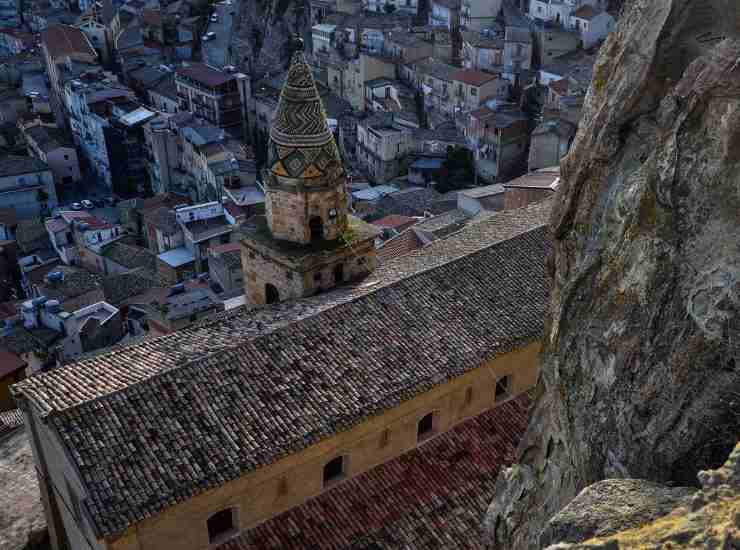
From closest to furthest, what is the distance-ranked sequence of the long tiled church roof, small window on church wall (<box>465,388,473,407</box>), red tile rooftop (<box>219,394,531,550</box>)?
the long tiled church roof, red tile rooftop (<box>219,394,531,550</box>), small window on church wall (<box>465,388,473,407</box>)

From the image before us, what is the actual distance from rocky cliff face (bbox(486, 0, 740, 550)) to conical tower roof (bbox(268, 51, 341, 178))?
1077 centimetres

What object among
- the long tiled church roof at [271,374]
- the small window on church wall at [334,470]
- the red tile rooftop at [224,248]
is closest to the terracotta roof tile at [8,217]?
the red tile rooftop at [224,248]

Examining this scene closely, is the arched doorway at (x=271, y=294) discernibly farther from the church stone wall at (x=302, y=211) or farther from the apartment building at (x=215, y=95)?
the apartment building at (x=215, y=95)

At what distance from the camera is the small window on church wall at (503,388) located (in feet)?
67.1

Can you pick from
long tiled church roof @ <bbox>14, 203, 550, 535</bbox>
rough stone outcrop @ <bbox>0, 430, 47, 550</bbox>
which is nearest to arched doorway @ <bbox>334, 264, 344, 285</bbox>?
long tiled church roof @ <bbox>14, 203, 550, 535</bbox>

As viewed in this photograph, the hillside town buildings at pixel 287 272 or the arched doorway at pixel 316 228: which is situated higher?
the arched doorway at pixel 316 228

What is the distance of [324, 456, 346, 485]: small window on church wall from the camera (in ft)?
58.7

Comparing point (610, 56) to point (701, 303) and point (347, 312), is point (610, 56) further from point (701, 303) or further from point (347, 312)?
point (347, 312)

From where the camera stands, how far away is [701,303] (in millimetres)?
9062

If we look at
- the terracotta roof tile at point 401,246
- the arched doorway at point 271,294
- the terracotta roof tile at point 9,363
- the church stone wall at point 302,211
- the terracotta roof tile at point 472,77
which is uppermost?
the church stone wall at point 302,211

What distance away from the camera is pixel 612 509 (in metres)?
8.38

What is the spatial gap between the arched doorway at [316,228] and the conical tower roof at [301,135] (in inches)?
56.8

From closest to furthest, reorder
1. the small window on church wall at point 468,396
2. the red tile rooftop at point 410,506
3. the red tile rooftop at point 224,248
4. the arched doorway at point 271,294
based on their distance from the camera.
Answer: the red tile rooftop at point 410,506, the small window on church wall at point 468,396, the arched doorway at point 271,294, the red tile rooftop at point 224,248

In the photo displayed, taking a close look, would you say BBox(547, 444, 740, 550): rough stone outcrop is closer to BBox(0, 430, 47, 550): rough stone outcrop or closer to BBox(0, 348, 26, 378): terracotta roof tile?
BBox(0, 430, 47, 550): rough stone outcrop
